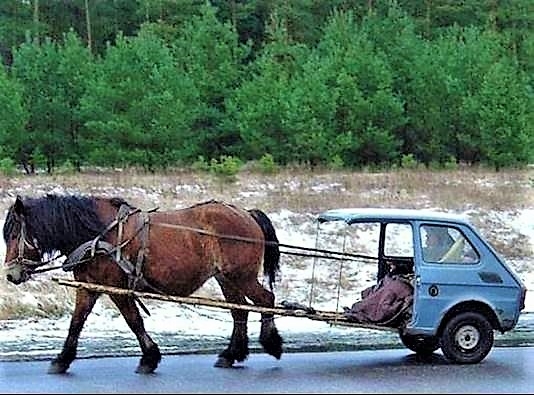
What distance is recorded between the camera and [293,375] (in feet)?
31.9

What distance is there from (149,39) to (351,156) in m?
6.73

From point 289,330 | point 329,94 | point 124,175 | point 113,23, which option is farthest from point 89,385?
point 113,23

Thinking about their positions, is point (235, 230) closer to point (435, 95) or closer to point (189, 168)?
point (189, 168)

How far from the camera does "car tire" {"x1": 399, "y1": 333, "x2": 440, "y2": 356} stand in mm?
11133

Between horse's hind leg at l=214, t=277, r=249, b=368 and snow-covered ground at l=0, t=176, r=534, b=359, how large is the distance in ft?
3.71

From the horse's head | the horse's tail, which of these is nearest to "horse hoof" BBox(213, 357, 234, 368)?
the horse's tail

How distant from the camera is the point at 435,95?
32.1 metres

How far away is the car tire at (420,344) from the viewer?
11133 millimetres

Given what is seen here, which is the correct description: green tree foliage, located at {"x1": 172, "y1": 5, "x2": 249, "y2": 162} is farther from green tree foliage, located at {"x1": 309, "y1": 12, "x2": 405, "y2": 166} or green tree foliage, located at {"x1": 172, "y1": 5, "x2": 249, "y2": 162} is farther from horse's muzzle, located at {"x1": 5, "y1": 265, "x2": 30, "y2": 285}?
horse's muzzle, located at {"x1": 5, "y1": 265, "x2": 30, "y2": 285}

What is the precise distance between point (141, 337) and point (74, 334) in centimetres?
63

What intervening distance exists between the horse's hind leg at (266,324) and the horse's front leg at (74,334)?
163cm

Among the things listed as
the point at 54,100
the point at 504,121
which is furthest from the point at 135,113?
the point at 504,121

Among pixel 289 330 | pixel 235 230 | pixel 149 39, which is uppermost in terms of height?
pixel 149 39

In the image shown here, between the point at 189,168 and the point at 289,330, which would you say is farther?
the point at 189,168
